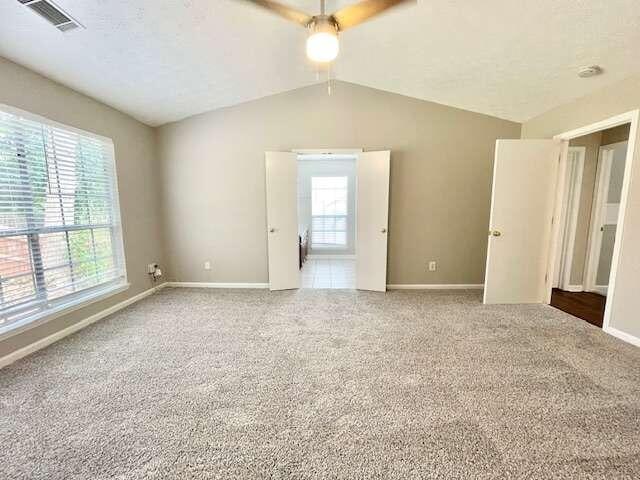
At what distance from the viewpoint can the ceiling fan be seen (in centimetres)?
160

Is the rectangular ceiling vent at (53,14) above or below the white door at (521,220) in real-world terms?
above

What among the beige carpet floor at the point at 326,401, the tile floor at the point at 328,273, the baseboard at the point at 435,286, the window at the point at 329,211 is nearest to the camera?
the beige carpet floor at the point at 326,401

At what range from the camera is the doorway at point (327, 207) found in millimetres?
6410

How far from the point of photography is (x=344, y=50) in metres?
2.91

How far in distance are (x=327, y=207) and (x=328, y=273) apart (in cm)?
212

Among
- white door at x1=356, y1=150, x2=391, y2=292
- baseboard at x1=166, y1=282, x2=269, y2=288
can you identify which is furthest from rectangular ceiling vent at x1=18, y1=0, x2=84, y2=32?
baseboard at x1=166, y1=282, x2=269, y2=288

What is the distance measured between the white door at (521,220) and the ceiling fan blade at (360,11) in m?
2.31

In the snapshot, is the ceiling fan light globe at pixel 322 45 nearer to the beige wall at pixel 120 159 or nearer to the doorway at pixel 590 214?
the beige wall at pixel 120 159

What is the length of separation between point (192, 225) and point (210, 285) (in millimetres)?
948

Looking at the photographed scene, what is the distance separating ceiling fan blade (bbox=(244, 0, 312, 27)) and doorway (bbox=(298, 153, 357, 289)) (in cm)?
449

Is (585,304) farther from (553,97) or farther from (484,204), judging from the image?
(553,97)

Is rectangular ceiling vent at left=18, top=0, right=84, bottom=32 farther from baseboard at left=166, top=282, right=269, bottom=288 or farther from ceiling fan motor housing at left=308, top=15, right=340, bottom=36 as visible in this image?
baseboard at left=166, top=282, right=269, bottom=288

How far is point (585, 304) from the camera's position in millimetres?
3371

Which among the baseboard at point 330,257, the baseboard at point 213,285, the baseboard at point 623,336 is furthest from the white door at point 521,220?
the baseboard at point 330,257
